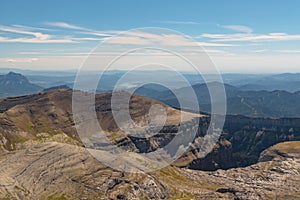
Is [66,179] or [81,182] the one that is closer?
[81,182]

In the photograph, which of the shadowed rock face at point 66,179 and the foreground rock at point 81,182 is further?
the shadowed rock face at point 66,179

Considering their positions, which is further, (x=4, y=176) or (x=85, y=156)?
(x=85, y=156)

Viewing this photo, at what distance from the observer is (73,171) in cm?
15112

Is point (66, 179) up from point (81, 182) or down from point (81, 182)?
up

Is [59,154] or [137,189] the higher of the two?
[59,154]

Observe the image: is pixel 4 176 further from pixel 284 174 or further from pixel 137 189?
pixel 284 174

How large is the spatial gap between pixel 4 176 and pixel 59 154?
2625cm

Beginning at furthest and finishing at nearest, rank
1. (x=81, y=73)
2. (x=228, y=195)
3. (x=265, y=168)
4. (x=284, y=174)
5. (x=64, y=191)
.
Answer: (x=265, y=168)
(x=284, y=174)
(x=64, y=191)
(x=228, y=195)
(x=81, y=73)

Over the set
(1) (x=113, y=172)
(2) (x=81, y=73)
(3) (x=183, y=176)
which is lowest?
(3) (x=183, y=176)

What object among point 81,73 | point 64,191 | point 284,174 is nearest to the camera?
point 81,73

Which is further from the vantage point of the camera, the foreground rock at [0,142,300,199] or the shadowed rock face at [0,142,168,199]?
the shadowed rock face at [0,142,168,199]

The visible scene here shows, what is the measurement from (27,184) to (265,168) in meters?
139

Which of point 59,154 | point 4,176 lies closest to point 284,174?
point 59,154

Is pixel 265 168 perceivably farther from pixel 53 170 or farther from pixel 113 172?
pixel 53 170
